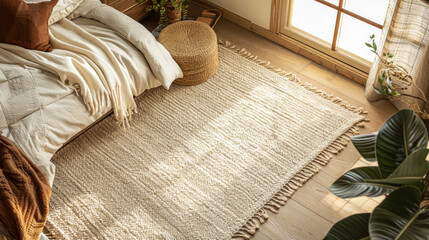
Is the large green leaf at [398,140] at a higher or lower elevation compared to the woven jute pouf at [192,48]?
higher

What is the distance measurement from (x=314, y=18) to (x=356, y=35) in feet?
0.96

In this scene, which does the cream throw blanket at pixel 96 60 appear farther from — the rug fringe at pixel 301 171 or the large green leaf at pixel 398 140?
the large green leaf at pixel 398 140

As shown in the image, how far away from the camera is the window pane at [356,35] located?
2.69m

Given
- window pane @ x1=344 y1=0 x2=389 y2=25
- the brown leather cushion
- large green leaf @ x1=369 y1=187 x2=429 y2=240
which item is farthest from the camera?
window pane @ x1=344 y1=0 x2=389 y2=25

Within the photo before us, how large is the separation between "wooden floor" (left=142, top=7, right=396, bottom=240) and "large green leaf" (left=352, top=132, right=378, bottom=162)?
65 centimetres

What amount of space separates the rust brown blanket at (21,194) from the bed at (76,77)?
0.09 metres

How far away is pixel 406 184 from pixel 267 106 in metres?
1.33

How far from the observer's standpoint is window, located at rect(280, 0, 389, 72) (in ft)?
8.64

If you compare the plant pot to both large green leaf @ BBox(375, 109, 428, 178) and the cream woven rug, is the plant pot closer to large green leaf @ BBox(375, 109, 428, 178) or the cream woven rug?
the cream woven rug

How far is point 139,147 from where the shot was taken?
257 cm

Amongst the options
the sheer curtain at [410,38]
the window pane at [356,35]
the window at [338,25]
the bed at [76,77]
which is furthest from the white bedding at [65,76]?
the sheer curtain at [410,38]

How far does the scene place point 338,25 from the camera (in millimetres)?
2783

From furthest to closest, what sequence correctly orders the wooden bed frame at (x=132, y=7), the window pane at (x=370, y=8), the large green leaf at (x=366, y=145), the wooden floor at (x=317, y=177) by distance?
the wooden bed frame at (x=132, y=7)
the window pane at (x=370, y=8)
the wooden floor at (x=317, y=177)
the large green leaf at (x=366, y=145)

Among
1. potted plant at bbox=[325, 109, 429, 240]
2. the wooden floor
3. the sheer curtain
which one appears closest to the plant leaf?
potted plant at bbox=[325, 109, 429, 240]
